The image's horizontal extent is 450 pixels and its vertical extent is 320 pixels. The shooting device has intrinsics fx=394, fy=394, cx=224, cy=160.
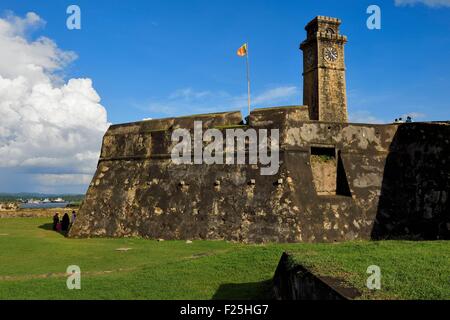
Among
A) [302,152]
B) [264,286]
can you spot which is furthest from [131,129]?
[264,286]

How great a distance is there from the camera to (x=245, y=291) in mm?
6836

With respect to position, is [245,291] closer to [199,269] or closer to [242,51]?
[199,269]

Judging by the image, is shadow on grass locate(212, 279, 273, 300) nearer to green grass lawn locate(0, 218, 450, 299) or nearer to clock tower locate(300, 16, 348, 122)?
green grass lawn locate(0, 218, 450, 299)

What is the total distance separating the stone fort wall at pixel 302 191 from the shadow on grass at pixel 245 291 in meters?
4.84

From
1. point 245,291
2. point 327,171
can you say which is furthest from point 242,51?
point 245,291

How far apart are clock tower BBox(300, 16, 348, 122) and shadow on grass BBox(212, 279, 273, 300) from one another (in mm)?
25674

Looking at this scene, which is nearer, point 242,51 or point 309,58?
point 242,51

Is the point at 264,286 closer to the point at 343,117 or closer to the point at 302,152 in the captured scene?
the point at 302,152

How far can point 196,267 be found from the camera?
852 centimetres

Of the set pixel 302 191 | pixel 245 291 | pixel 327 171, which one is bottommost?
pixel 245 291

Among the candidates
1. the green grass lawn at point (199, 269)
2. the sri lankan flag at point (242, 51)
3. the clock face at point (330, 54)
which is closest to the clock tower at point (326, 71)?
the clock face at point (330, 54)

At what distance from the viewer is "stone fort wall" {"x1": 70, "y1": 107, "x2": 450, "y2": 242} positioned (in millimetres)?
12484

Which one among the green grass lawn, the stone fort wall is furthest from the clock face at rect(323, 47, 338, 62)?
the green grass lawn

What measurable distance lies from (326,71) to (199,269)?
2679 cm
